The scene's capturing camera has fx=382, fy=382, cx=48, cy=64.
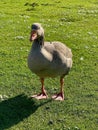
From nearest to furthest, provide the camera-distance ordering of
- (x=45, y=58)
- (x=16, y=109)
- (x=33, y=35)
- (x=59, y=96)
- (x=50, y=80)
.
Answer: (x=33, y=35) < (x=45, y=58) < (x=16, y=109) < (x=59, y=96) < (x=50, y=80)

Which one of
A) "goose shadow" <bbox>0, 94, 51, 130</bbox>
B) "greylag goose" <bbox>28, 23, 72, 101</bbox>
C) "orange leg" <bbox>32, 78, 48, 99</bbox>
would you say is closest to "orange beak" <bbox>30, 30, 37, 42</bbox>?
"greylag goose" <bbox>28, 23, 72, 101</bbox>

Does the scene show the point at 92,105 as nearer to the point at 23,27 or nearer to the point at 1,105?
the point at 1,105

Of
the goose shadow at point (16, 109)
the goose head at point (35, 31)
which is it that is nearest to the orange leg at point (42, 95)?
the goose shadow at point (16, 109)

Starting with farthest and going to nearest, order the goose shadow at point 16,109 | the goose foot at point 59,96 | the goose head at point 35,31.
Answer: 1. the goose foot at point 59,96
2. the goose head at point 35,31
3. the goose shadow at point 16,109

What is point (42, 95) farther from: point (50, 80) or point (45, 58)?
point (45, 58)

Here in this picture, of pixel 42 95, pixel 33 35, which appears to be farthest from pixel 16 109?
pixel 33 35

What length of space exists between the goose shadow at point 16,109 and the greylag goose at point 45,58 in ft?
0.95

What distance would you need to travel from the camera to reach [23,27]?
56.4ft

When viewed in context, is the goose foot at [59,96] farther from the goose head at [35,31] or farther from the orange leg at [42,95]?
the goose head at [35,31]

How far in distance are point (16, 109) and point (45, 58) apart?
4.92ft

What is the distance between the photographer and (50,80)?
1138cm

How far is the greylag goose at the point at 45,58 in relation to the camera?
927 cm

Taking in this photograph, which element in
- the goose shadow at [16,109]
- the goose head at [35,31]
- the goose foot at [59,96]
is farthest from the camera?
the goose foot at [59,96]

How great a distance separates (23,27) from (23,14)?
4.02 meters
